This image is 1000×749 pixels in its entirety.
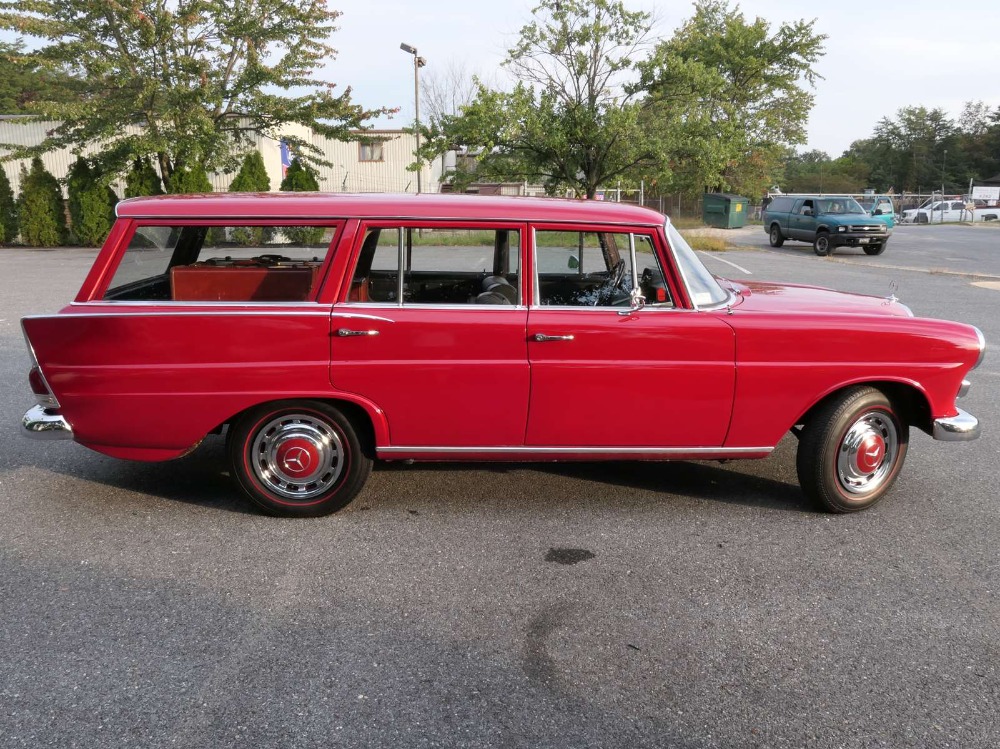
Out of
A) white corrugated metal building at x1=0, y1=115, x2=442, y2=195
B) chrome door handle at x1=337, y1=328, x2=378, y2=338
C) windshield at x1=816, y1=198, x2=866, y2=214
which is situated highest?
white corrugated metal building at x1=0, y1=115, x2=442, y2=195

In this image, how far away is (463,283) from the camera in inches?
180

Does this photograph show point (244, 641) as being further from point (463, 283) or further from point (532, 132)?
point (532, 132)

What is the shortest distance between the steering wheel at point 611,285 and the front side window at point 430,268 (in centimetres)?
45

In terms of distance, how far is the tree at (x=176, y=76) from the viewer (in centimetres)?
2230

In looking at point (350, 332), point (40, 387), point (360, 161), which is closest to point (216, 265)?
point (350, 332)

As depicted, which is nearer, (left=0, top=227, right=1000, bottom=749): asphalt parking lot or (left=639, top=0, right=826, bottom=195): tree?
(left=0, top=227, right=1000, bottom=749): asphalt parking lot

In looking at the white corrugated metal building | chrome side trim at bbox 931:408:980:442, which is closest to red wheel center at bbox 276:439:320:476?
chrome side trim at bbox 931:408:980:442

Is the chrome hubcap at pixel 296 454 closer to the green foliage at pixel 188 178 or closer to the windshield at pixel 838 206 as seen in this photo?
the green foliage at pixel 188 178

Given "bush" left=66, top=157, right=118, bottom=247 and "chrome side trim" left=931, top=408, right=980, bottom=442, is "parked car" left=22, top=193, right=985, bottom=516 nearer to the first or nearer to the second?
"chrome side trim" left=931, top=408, right=980, bottom=442

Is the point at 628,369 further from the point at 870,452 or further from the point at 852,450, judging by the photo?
the point at 870,452

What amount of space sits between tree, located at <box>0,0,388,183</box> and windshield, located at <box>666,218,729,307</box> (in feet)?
69.2

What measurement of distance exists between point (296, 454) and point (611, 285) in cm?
187

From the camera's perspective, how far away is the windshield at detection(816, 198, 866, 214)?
24.4 metres

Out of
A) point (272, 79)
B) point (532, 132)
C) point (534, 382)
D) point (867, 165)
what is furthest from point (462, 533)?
point (867, 165)
